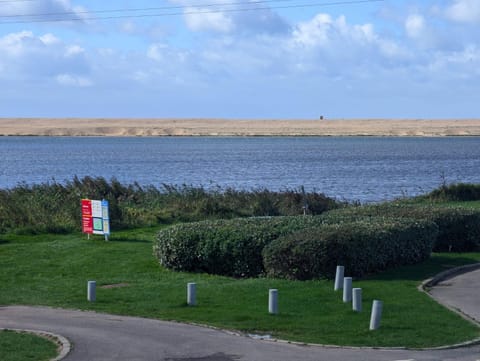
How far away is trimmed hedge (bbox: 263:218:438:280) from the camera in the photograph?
781 inches

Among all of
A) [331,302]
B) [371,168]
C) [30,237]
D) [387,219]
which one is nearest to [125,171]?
[371,168]

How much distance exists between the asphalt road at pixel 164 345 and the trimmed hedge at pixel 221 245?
5084 mm

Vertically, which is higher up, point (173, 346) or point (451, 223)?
point (451, 223)

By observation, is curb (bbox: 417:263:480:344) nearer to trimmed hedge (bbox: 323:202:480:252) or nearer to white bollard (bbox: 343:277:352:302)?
white bollard (bbox: 343:277:352:302)

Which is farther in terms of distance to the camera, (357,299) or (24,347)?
(357,299)

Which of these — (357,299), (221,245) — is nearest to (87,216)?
(221,245)

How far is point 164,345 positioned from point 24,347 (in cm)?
196

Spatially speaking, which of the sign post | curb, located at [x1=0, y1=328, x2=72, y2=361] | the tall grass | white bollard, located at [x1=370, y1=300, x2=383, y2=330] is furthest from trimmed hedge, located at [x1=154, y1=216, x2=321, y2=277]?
the tall grass

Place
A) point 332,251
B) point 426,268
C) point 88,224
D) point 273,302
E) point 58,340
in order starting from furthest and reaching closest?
1. point 88,224
2. point 426,268
3. point 332,251
4. point 273,302
5. point 58,340

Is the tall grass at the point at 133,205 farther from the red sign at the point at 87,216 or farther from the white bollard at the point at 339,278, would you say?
the white bollard at the point at 339,278

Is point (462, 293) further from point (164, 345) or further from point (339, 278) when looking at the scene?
point (164, 345)

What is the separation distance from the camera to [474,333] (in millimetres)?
15141

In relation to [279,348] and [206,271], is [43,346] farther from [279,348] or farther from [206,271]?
[206,271]

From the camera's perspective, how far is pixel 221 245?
2134 centimetres
